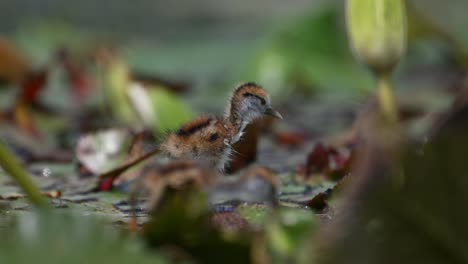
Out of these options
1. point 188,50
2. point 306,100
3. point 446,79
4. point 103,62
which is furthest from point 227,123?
point 188,50

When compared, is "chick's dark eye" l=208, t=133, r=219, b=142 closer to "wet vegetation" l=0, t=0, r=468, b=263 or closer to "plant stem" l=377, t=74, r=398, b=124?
"wet vegetation" l=0, t=0, r=468, b=263

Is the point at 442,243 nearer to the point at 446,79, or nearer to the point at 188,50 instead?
the point at 446,79

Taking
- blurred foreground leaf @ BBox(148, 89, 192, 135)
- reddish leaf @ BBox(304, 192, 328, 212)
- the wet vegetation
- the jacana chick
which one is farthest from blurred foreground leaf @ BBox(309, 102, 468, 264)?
blurred foreground leaf @ BBox(148, 89, 192, 135)

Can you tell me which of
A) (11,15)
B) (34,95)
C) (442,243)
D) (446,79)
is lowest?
(442,243)

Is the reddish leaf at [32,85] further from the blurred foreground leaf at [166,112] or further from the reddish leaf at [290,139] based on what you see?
the reddish leaf at [290,139]

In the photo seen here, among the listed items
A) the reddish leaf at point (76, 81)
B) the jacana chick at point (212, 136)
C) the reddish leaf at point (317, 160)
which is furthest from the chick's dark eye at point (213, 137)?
the reddish leaf at point (76, 81)

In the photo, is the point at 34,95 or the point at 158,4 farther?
the point at 158,4
